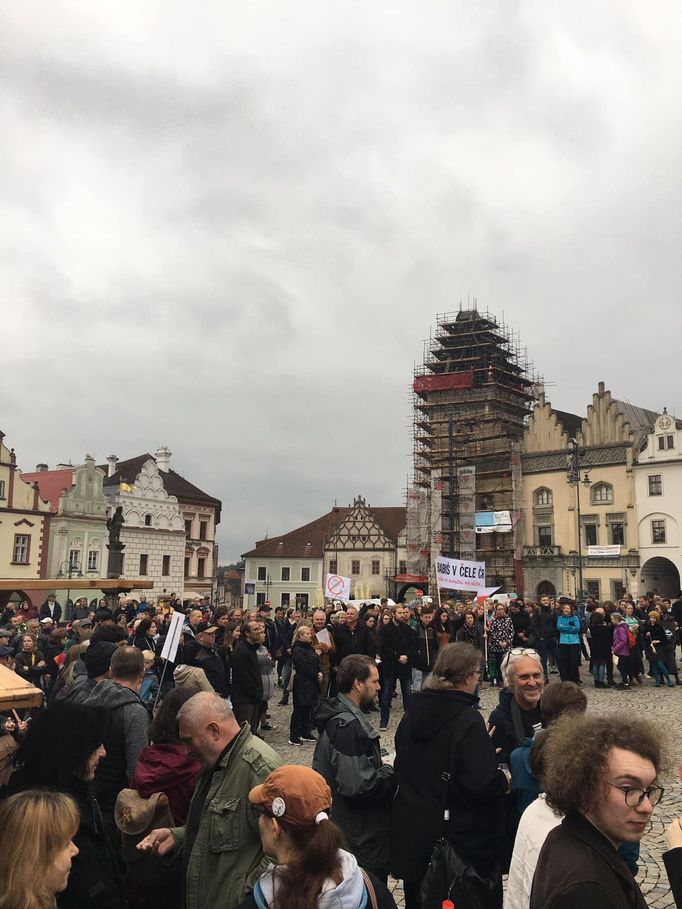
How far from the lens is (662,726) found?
111 inches

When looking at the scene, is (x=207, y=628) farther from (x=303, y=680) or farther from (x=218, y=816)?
(x=218, y=816)

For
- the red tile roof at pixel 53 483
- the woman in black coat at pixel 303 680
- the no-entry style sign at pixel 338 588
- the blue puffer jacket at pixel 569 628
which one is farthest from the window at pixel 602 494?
the woman in black coat at pixel 303 680

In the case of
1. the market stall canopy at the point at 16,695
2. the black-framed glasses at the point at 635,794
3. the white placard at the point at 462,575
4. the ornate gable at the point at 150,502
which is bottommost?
the black-framed glasses at the point at 635,794

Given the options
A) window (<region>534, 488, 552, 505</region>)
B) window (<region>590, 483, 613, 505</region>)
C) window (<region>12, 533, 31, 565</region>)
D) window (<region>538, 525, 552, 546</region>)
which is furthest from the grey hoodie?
window (<region>534, 488, 552, 505</region>)

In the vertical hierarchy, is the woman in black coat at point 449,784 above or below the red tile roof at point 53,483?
below

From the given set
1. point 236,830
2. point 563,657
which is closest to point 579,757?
point 236,830

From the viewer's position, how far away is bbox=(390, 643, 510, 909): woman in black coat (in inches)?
142

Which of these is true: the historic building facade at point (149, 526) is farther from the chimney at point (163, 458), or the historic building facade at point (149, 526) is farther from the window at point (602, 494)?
the window at point (602, 494)

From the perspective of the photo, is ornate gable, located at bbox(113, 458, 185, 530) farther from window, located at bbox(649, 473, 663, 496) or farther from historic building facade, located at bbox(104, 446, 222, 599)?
window, located at bbox(649, 473, 663, 496)

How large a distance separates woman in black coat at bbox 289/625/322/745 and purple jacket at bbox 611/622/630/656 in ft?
25.5

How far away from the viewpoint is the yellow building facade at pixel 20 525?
149 feet

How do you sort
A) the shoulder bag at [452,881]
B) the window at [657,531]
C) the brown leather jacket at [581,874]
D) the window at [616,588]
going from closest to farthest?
1. the brown leather jacket at [581,874]
2. the shoulder bag at [452,881]
3. the window at [657,531]
4. the window at [616,588]

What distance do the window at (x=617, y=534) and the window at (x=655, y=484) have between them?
305 cm

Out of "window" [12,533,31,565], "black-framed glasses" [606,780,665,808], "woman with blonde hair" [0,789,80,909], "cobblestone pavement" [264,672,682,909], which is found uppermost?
"window" [12,533,31,565]
